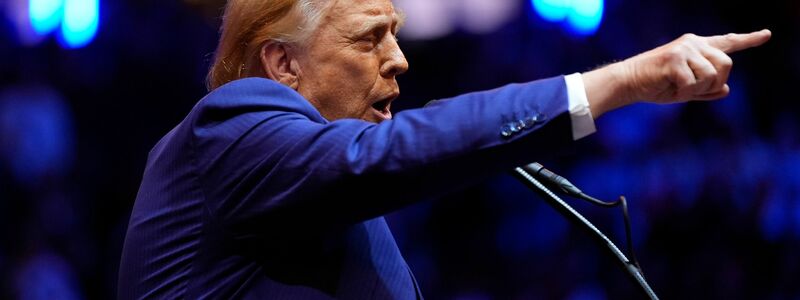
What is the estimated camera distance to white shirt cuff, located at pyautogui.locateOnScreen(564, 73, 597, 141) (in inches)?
36.6

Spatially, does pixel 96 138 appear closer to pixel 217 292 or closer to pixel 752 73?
pixel 217 292

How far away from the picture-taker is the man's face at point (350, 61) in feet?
4.51

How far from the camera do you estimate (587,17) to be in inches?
108

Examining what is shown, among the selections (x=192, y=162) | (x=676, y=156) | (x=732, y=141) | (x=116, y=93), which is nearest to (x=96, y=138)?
(x=116, y=93)

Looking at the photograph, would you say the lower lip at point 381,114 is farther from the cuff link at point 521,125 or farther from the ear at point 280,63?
the cuff link at point 521,125

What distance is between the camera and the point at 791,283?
2748mm

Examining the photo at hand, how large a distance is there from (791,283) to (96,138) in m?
2.04

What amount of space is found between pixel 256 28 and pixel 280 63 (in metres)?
0.06

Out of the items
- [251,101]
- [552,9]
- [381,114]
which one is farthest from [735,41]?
[552,9]

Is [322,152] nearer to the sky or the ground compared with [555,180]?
nearer to the sky

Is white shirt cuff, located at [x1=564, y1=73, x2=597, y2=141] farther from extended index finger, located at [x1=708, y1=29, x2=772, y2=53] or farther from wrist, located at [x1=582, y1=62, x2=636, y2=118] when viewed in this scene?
extended index finger, located at [x1=708, y1=29, x2=772, y2=53]

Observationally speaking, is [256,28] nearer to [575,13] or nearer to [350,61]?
[350,61]

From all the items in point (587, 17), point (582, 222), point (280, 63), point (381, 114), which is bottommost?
point (587, 17)

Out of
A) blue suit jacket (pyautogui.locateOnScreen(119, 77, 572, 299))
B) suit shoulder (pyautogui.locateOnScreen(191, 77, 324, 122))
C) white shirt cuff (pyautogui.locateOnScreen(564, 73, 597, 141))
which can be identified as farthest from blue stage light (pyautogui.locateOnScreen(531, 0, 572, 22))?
white shirt cuff (pyautogui.locateOnScreen(564, 73, 597, 141))
